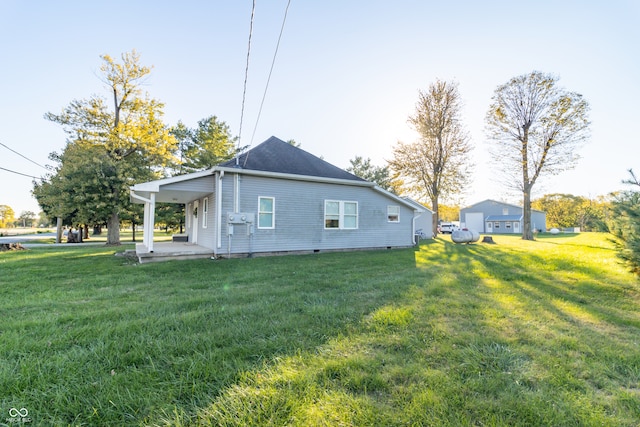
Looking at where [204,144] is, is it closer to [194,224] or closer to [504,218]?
[194,224]

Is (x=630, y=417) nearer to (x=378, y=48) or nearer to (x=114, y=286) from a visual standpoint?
(x=114, y=286)

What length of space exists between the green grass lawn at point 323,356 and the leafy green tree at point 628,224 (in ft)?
2.12

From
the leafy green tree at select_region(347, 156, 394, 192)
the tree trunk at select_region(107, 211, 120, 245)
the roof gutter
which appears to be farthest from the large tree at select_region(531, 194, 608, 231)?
the tree trunk at select_region(107, 211, 120, 245)

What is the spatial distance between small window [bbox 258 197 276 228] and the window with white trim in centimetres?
237

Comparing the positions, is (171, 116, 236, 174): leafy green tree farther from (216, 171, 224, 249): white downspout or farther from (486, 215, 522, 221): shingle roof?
(486, 215, 522, 221): shingle roof

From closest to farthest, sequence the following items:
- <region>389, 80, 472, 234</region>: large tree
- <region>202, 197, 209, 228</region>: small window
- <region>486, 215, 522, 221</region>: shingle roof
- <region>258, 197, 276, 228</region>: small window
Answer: <region>258, 197, 276, 228</region>: small window → <region>202, 197, 209, 228</region>: small window → <region>389, 80, 472, 234</region>: large tree → <region>486, 215, 522, 221</region>: shingle roof

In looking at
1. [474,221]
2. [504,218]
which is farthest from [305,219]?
[474,221]

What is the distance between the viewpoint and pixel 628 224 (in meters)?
4.26

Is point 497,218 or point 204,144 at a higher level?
point 204,144

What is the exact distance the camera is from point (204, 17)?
7012 millimetres

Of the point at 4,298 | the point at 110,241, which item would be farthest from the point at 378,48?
the point at 110,241

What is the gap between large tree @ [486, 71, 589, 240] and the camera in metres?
18.8

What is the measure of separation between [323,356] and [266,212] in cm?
860

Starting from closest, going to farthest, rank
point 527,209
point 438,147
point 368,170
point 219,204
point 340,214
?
1. point 219,204
2. point 340,214
3. point 527,209
4. point 438,147
5. point 368,170
